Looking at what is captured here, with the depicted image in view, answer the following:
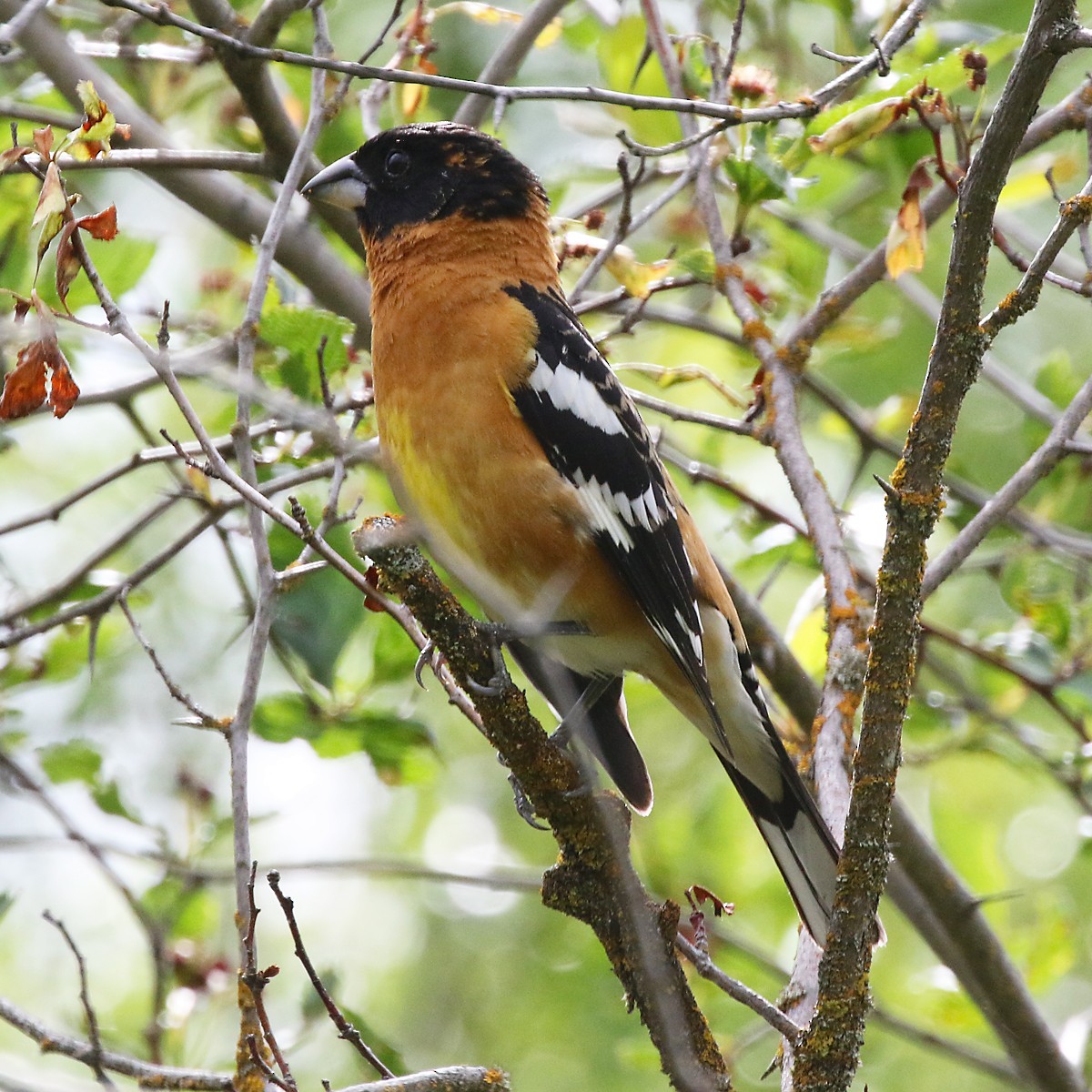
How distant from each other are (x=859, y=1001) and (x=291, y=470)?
2771 millimetres

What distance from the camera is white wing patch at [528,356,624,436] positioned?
157 inches

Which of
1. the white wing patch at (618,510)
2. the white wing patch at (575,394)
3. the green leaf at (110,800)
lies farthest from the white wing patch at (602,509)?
the green leaf at (110,800)

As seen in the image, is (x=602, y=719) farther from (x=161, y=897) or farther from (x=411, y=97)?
(x=411, y=97)

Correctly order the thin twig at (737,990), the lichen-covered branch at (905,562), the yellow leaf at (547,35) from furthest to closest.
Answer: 1. the yellow leaf at (547,35)
2. the thin twig at (737,990)
3. the lichen-covered branch at (905,562)

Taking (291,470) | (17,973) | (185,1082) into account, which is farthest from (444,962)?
(185,1082)

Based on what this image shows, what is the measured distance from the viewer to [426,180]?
4637 mm

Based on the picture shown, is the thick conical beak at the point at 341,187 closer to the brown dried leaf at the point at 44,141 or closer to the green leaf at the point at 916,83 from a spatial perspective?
the green leaf at the point at 916,83

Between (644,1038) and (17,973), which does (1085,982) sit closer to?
(644,1038)

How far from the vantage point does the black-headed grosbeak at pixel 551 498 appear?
387 cm

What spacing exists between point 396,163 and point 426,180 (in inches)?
5.5

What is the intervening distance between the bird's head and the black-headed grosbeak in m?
0.01

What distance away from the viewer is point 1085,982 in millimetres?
9023

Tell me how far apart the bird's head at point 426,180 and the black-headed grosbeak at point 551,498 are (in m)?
0.01

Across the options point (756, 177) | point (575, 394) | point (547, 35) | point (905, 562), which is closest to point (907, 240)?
point (756, 177)
